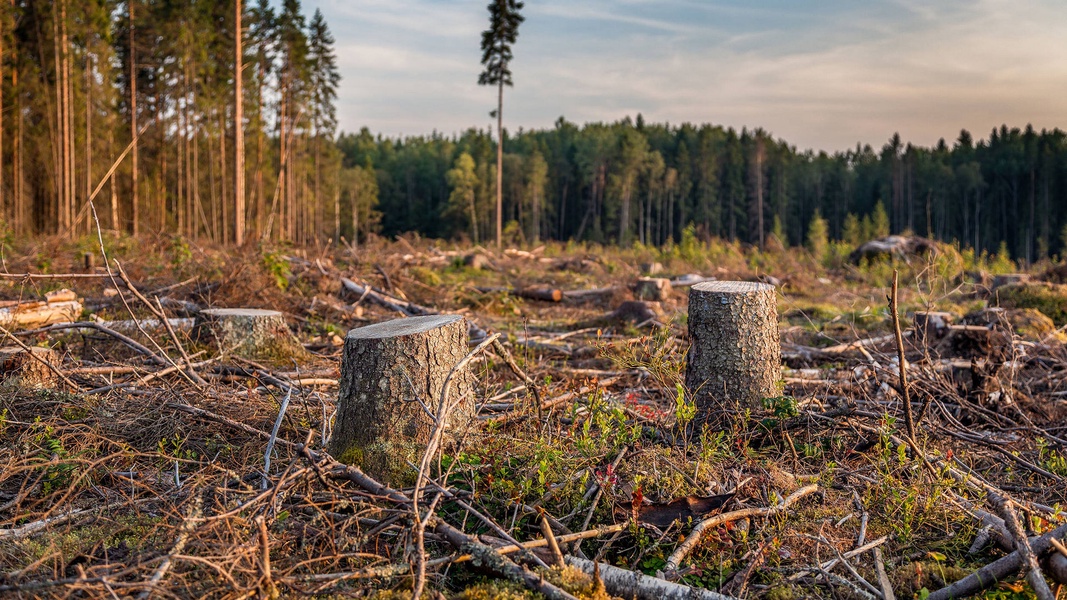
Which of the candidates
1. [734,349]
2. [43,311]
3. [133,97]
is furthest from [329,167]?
[734,349]

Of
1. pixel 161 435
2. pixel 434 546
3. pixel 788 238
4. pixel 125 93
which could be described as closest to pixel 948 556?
pixel 434 546

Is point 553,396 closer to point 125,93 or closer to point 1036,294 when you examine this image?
point 1036,294

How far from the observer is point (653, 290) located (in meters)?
12.5

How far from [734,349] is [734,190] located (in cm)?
7415

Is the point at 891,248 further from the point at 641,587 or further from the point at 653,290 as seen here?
the point at 641,587

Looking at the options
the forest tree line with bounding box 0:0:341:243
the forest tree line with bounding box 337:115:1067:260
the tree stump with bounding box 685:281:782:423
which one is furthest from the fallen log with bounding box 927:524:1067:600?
the forest tree line with bounding box 337:115:1067:260

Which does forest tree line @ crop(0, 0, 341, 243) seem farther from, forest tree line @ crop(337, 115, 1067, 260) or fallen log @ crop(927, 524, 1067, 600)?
forest tree line @ crop(337, 115, 1067, 260)

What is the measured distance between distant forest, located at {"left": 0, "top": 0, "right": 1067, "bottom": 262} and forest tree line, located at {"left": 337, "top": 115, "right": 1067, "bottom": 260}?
257 mm

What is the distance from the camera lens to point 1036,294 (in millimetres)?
11227

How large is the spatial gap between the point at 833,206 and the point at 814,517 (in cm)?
8508

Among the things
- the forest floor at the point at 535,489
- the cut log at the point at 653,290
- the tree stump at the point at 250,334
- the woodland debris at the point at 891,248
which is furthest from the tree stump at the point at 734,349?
the woodland debris at the point at 891,248

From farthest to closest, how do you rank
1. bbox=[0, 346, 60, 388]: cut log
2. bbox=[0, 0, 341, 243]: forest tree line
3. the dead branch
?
bbox=[0, 0, 341, 243]: forest tree line < bbox=[0, 346, 60, 388]: cut log < the dead branch

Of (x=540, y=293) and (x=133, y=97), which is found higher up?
(x=133, y=97)

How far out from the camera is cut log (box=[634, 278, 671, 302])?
12.4 meters
